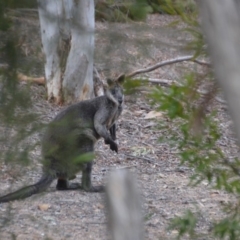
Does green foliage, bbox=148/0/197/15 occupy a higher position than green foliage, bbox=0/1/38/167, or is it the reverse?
green foliage, bbox=148/0/197/15

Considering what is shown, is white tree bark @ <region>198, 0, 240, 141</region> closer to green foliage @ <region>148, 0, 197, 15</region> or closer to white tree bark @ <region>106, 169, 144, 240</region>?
white tree bark @ <region>106, 169, 144, 240</region>

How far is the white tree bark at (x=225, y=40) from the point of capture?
1.60 metres

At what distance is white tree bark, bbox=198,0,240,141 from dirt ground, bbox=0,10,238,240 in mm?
646

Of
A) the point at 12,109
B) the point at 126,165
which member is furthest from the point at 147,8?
the point at 126,165

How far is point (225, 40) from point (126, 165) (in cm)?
731

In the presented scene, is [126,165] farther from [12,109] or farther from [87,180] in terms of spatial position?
[12,109]

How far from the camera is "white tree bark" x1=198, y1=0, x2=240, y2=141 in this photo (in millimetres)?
1602

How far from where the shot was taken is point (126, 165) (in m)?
8.88

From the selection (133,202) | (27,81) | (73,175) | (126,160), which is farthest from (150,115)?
(133,202)

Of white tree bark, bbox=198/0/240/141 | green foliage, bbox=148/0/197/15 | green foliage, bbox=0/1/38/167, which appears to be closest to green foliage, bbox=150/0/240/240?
green foliage, bbox=148/0/197/15

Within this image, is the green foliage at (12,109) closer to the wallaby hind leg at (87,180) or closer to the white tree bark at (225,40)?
the white tree bark at (225,40)

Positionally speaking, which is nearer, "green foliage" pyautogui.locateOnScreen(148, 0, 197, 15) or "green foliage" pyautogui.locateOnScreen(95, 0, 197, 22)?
"green foliage" pyautogui.locateOnScreen(95, 0, 197, 22)

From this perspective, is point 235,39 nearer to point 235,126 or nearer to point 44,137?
point 235,126

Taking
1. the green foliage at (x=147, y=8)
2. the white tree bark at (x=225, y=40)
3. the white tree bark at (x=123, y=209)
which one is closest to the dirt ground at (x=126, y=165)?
the green foliage at (x=147, y=8)
